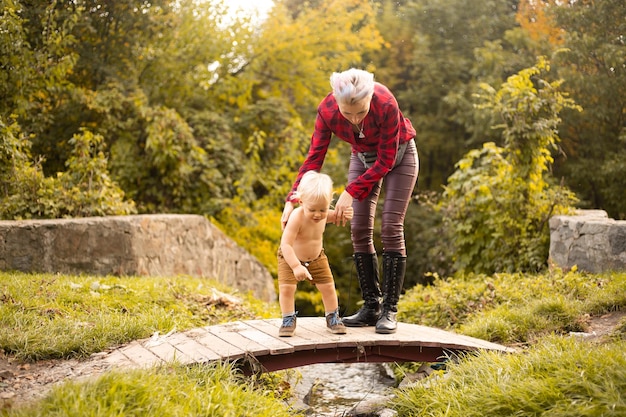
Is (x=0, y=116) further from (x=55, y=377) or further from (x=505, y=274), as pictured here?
(x=505, y=274)

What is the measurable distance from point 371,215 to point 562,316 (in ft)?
6.58

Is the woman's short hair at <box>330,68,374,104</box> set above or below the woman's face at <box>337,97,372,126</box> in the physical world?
above

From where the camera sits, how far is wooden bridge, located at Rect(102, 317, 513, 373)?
398 cm

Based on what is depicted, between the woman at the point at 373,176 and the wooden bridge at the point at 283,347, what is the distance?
0.18 meters

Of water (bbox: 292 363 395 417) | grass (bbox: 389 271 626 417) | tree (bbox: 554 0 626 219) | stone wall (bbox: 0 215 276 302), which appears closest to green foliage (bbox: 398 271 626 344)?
grass (bbox: 389 271 626 417)

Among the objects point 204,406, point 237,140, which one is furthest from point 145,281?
point 237,140

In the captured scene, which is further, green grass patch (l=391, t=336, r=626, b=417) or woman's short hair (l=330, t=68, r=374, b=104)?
woman's short hair (l=330, t=68, r=374, b=104)

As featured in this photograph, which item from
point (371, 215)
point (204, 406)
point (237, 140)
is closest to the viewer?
point (204, 406)

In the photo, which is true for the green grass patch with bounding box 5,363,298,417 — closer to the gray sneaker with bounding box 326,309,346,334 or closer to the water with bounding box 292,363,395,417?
the gray sneaker with bounding box 326,309,346,334

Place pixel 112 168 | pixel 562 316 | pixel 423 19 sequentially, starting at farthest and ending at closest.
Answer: pixel 423 19 < pixel 112 168 < pixel 562 316

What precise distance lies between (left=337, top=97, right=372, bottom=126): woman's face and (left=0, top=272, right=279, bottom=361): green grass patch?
6.72 feet

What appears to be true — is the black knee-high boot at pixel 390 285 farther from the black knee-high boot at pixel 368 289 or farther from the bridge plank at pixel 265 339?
the bridge plank at pixel 265 339

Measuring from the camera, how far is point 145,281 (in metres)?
6.35

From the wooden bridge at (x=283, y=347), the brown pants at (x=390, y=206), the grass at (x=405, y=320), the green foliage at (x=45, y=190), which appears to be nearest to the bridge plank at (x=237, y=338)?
the wooden bridge at (x=283, y=347)
